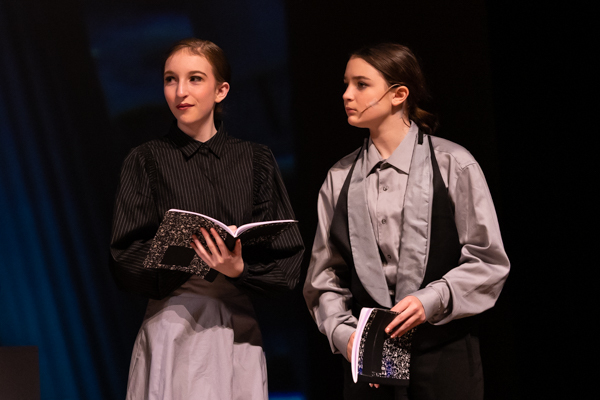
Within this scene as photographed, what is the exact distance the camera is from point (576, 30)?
2.33 meters

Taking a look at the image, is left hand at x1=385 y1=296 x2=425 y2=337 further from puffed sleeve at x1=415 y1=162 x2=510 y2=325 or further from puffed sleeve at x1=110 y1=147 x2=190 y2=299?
puffed sleeve at x1=110 y1=147 x2=190 y2=299

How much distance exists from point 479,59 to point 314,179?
2.64 feet

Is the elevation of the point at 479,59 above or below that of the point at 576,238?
above

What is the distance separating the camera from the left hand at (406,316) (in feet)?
5.09

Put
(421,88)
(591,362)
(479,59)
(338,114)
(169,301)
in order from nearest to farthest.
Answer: (169,301) → (421,88) → (591,362) → (479,59) → (338,114)

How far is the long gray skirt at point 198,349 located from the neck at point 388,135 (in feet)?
1.93

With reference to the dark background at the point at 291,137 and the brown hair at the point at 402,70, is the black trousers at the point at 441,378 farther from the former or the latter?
the dark background at the point at 291,137

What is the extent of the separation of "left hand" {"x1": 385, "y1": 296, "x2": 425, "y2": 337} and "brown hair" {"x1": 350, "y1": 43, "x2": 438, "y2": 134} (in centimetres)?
61

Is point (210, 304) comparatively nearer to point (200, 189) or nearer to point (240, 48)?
point (200, 189)

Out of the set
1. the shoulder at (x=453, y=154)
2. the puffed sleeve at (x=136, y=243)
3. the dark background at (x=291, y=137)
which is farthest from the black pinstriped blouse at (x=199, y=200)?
the dark background at (x=291, y=137)

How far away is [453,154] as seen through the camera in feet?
5.85

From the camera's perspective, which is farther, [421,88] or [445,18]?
[445,18]

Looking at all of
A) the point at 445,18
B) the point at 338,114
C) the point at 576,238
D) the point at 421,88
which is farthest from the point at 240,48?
the point at 576,238

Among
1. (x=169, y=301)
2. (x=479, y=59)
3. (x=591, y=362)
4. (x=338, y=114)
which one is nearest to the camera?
(x=169, y=301)
